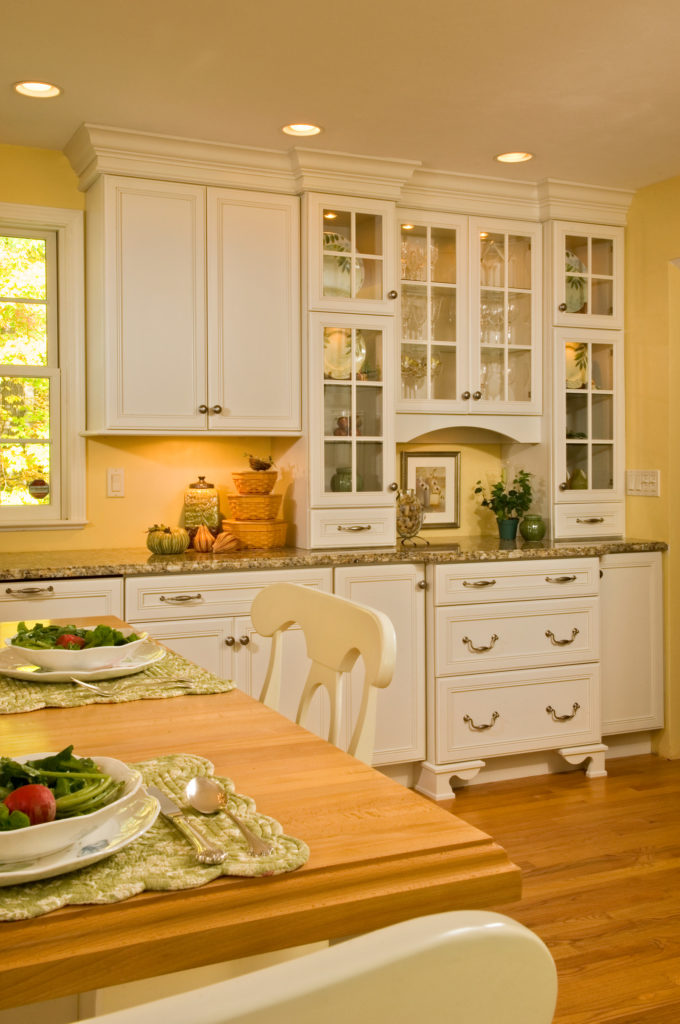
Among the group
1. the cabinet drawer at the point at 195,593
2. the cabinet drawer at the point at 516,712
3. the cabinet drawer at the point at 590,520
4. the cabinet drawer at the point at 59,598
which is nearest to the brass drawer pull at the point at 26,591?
the cabinet drawer at the point at 59,598

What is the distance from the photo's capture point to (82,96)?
323 centimetres

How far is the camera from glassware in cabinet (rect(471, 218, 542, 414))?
167 inches

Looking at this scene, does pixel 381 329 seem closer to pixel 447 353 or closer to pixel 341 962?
pixel 447 353

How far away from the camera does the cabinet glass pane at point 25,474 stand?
3.82 meters

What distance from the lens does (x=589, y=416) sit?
443 cm

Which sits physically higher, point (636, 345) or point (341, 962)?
point (636, 345)

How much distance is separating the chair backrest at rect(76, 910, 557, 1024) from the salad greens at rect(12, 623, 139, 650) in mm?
1365

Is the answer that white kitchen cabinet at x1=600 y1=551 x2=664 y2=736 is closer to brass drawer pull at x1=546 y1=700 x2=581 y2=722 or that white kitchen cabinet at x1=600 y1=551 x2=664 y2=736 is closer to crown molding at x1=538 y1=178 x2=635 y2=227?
brass drawer pull at x1=546 y1=700 x2=581 y2=722

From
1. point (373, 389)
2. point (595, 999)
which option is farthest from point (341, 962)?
point (373, 389)

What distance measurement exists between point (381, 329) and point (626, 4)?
5.16 feet

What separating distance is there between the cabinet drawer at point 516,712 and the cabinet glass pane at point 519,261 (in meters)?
1.71

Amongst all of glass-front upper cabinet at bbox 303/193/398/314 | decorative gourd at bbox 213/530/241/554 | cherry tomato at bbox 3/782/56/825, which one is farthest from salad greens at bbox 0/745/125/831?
glass-front upper cabinet at bbox 303/193/398/314

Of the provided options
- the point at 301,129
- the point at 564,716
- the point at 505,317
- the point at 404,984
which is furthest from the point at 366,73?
the point at 404,984

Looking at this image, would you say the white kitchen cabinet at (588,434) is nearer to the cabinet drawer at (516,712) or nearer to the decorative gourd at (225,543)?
the cabinet drawer at (516,712)
